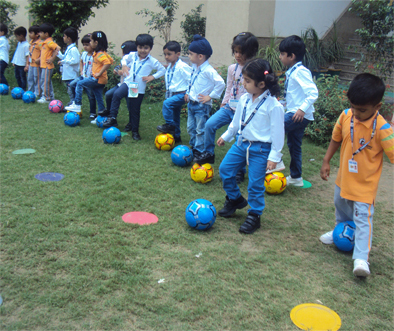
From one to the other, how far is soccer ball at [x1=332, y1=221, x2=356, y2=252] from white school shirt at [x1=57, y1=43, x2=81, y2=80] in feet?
23.8

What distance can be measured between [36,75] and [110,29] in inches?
257

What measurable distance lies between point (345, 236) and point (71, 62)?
7342 millimetres

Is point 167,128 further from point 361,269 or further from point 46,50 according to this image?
point 46,50

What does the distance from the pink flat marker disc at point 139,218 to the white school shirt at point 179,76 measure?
10.0 feet

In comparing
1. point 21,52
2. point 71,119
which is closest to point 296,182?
point 71,119

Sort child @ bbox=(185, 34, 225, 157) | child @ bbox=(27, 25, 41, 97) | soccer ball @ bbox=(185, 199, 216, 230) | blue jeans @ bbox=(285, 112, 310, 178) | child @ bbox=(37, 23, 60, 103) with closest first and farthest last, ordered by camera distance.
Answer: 1. soccer ball @ bbox=(185, 199, 216, 230)
2. blue jeans @ bbox=(285, 112, 310, 178)
3. child @ bbox=(185, 34, 225, 157)
4. child @ bbox=(37, 23, 60, 103)
5. child @ bbox=(27, 25, 41, 97)

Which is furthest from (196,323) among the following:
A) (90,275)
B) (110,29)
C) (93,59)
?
(110,29)

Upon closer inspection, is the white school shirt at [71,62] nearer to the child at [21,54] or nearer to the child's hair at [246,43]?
the child at [21,54]

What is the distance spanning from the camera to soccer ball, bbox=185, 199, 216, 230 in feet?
12.2

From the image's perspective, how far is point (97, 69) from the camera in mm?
7672

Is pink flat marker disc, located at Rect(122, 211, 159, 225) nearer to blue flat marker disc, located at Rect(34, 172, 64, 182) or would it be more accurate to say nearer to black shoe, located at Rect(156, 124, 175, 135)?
blue flat marker disc, located at Rect(34, 172, 64, 182)

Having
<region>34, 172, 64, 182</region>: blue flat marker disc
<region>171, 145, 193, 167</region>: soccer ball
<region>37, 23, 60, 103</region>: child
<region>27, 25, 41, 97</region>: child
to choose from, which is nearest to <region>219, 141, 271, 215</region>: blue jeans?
<region>171, 145, 193, 167</region>: soccer ball

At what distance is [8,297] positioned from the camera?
2.64 metres

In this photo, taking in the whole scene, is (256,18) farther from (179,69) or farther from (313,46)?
(179,69)
